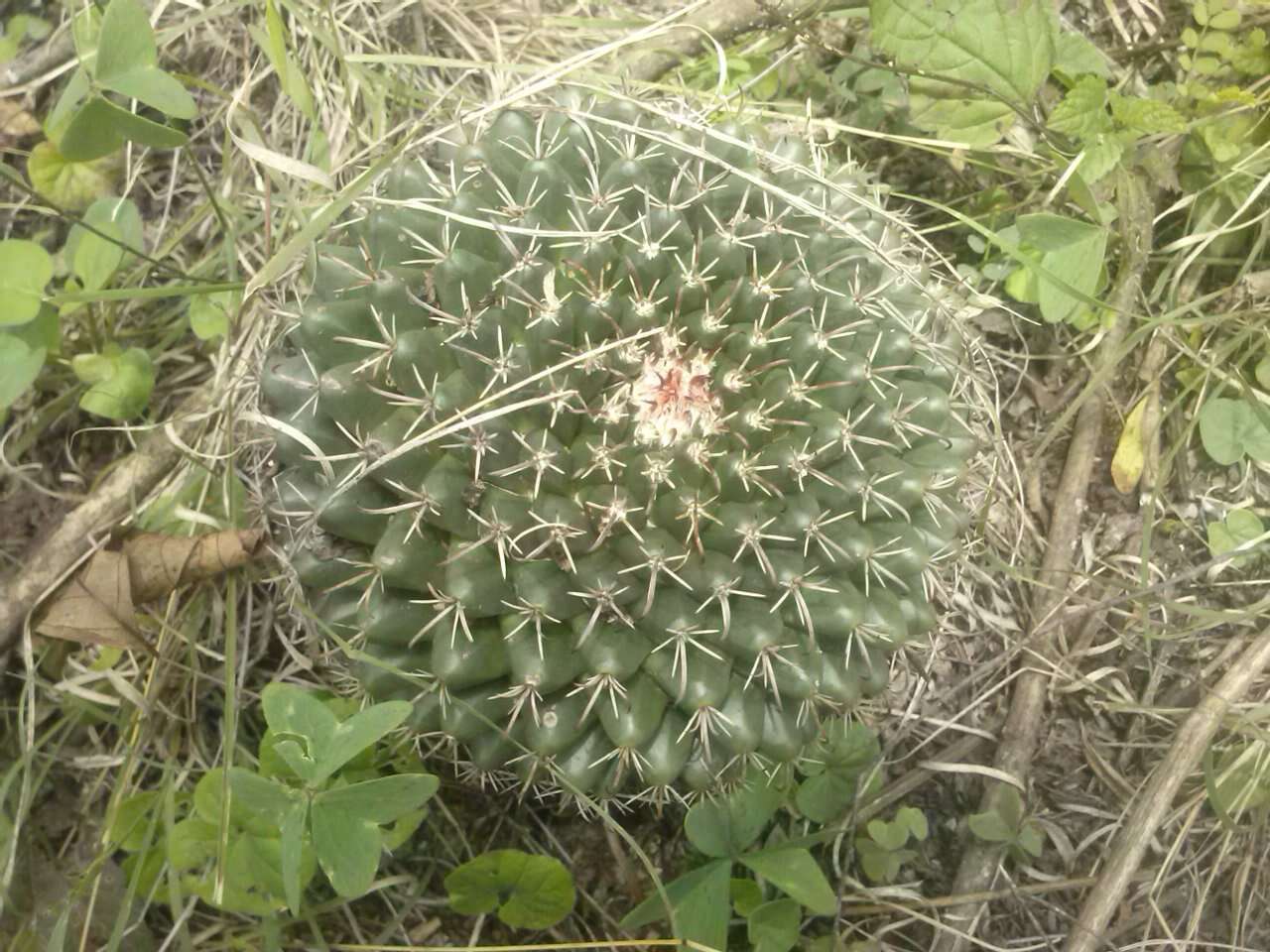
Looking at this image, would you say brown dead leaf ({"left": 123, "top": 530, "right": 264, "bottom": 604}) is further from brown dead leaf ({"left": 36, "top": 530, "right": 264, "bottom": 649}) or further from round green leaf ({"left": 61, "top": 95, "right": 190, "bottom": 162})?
round green leaf ({"left": 61, "top": 95, "right": 190, "bottom": 162})

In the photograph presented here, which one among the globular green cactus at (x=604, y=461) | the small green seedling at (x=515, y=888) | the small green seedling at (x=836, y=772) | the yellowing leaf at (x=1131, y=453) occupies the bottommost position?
the small green seedling at (x=515, y=888)

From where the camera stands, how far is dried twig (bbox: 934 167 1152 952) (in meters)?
2.21

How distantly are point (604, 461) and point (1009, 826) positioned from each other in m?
1.30

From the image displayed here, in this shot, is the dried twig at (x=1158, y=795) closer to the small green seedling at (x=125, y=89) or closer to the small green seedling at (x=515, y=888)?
the small green seedling at (x=515, y=888)

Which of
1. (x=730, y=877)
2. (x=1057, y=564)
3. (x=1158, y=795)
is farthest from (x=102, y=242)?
(x=1158, y=795)

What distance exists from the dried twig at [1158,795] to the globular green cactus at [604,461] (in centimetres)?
81

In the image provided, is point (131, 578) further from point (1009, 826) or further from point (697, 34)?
point (1009, 826)

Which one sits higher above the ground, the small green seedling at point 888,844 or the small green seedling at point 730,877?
the small green seedling at point 730,877

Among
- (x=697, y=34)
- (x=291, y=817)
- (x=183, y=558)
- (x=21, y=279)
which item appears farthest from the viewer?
(x=697, y=34)

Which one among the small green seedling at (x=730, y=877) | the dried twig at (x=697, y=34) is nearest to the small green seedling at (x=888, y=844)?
the small green seedling at (x=730, y=877)

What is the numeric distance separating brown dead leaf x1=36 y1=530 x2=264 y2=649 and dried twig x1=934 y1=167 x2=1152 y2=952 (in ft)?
5.48

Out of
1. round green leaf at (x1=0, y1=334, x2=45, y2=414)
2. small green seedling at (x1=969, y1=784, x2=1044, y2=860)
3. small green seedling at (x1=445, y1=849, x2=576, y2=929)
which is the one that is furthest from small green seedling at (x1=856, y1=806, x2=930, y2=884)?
round green leaf at (x1=0, y1=334, x2=45, y2=414)

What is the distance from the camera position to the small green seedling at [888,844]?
7.11 ft

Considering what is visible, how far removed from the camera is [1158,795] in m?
2.19
